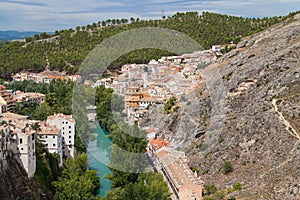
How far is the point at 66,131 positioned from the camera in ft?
58.6

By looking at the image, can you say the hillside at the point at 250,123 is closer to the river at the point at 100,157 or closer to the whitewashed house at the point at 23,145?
the river at the point at 100,157

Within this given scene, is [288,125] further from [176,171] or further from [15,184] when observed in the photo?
[15,184]

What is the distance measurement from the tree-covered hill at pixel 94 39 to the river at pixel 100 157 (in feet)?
68.5

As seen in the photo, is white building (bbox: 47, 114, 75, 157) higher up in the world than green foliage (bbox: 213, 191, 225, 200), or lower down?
higher up

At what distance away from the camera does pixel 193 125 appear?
1930cm

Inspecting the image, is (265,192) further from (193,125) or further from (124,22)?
(124,22)

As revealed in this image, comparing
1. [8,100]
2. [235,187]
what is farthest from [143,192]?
[8,100]

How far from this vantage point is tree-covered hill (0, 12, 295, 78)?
4262cm

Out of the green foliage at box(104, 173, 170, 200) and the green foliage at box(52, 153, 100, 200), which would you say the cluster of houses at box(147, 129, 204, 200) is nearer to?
the green foliage at box(104, 173, 170, 200)

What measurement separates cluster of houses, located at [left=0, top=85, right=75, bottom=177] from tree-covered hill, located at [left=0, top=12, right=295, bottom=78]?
19545mm

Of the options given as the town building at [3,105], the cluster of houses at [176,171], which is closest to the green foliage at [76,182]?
the cluster of houses at [176,171]

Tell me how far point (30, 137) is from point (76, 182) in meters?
2.46

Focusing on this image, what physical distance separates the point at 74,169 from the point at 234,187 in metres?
6.15

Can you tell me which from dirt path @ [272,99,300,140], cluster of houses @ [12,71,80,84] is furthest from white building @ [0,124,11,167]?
cluster of houses @ [12,71,80,84]
